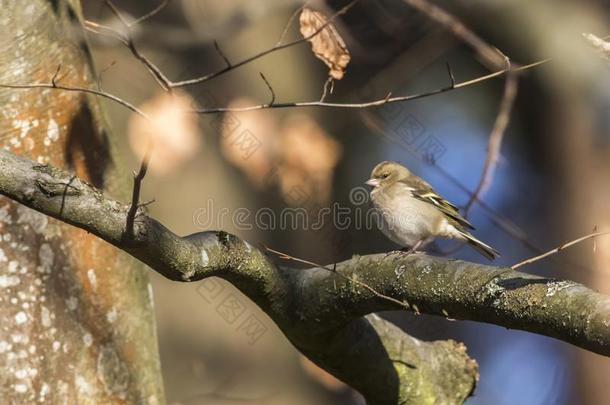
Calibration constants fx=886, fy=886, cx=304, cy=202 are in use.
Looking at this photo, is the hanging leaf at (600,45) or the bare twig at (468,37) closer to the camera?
the hanging leaf at (600,45)

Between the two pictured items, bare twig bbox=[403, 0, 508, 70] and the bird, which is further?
the bird

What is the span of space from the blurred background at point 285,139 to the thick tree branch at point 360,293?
6.62ft

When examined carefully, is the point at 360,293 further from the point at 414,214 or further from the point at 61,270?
the point at 414,214

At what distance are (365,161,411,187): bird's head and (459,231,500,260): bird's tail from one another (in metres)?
0.63

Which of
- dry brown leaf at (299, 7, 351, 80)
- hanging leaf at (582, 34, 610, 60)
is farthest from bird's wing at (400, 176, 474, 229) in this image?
hanging leaf at (582, 34, 610, 60)

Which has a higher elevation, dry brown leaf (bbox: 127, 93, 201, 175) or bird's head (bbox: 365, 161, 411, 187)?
dry brown leaf (bbox: 127, 93, 201, 175)

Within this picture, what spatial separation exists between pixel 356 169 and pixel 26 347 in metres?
4.27

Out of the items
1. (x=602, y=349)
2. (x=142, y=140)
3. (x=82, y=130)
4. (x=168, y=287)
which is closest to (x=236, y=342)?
(x=168, y=287)

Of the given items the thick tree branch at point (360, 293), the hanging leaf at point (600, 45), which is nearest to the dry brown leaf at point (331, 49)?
the thick tree branch at point (360, 293)

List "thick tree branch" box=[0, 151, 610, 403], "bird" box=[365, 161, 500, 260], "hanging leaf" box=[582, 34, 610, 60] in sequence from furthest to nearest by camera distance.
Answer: "bird" box=[365, 161, 500, 260] → "thick tree branch" box=[0, 151, 610, 403] → "hanging leaf" box=[582, 34, 610, 60]

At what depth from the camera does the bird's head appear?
5.82 metres

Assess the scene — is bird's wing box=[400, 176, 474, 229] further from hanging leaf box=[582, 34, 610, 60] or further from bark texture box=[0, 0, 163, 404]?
hanging leaf box=[582, 34, 610, 60]

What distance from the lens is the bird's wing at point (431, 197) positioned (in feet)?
18.1

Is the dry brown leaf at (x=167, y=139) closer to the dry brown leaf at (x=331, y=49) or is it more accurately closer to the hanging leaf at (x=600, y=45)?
the dry brown leaf at (x=331, y=49)
